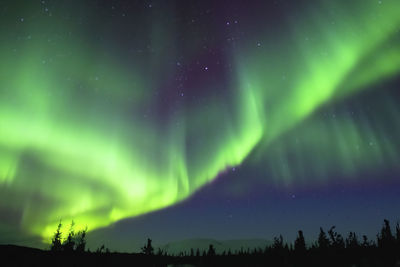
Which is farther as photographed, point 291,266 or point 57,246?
point 57,246

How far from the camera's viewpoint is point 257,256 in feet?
167

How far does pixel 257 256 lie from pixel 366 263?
19.7m

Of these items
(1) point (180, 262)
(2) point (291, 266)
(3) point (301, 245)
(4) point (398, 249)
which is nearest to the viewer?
(2) point (291, 266)

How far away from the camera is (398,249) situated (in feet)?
133

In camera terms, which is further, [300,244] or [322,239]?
[322,239]

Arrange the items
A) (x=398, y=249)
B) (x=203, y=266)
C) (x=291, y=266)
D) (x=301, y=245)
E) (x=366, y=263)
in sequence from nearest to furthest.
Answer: (x=366, y=263), (x=291, y=266), (x=398, y=249), (x=301, y=245), (x=203, y=266)

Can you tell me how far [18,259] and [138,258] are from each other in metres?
18.2

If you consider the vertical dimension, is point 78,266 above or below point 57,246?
below

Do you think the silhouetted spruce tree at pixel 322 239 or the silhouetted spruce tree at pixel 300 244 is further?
the silhouetted spruce tree at pixel 322 239

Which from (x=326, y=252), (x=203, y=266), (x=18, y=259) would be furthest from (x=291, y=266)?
(x=18, y=259)

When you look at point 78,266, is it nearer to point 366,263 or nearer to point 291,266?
point 291,266

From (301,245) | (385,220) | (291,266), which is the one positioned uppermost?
(385,220)

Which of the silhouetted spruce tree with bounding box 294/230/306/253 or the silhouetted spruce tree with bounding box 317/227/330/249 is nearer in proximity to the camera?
the silhouetted spruce tree with bounding box 294/230/306/253

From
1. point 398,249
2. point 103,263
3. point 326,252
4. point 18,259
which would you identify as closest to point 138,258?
point 103,263
